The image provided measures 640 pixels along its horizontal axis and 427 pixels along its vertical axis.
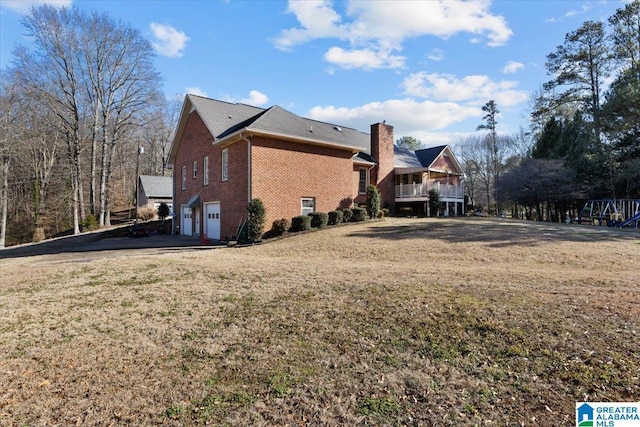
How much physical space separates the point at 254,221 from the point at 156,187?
31355mm

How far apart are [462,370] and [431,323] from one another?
111 cm

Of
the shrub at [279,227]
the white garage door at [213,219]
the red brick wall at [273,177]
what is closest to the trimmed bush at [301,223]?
the shrub at [279,227]

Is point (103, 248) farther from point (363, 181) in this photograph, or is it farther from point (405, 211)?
point (405, 211)

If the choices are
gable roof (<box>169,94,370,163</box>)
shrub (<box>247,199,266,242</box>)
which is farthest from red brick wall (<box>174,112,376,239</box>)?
shrub (<box>247,199,266,242</box>)

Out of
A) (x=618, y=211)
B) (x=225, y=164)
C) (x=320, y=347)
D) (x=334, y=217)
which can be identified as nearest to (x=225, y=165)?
(x=225, y=164)

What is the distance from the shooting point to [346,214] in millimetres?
19141

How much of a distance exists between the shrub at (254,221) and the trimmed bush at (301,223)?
1833 millimetres

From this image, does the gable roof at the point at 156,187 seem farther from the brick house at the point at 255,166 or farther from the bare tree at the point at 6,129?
the brick house at the point at 255,166

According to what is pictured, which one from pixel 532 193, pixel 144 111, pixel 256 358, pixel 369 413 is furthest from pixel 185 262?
pixel 144 111

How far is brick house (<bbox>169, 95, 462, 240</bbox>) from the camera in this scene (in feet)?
56.4

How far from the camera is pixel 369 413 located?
3.31m

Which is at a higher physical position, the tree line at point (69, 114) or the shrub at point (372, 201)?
the tree line at point (69, 114)

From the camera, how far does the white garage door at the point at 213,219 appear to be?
1998cm

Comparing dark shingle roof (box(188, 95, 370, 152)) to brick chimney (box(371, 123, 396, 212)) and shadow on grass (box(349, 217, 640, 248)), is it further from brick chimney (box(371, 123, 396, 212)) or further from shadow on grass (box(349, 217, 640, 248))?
shadow on grass (box(349, 217, 640, 248))
